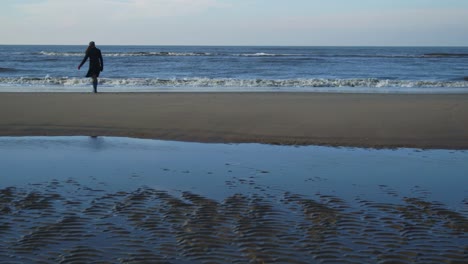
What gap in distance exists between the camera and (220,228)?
384cm

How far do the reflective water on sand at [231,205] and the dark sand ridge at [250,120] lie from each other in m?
0.94

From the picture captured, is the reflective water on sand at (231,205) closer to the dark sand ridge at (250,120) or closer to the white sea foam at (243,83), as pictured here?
the dark sand ridge at (250,120)

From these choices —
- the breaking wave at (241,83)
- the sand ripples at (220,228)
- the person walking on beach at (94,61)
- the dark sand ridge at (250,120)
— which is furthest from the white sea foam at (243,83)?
the sand ripples at (220,228)

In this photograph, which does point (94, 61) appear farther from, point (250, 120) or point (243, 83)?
point (243, 83)

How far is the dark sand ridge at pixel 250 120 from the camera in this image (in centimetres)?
786

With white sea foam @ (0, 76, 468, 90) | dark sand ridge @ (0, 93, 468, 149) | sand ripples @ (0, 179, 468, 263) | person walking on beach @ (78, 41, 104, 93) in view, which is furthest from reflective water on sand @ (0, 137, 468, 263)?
white sea foam @ (0, 76, 468, 90)

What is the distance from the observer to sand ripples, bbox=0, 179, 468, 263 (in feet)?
11.0

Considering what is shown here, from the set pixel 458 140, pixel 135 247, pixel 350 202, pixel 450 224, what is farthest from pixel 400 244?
pixel 458 140

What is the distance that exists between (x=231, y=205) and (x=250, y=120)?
201 inches

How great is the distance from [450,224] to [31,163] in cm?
433

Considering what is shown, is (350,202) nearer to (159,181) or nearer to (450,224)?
(450,224)

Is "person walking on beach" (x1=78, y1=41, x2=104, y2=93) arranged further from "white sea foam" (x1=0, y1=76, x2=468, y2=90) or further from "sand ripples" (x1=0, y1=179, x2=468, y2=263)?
"sand ripples" (x1=0, y1=179, x2=468, y2=263)

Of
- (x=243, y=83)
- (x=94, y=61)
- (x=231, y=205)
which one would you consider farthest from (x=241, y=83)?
(x=231, y=205)

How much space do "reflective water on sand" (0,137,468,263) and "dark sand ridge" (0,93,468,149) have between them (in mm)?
944
